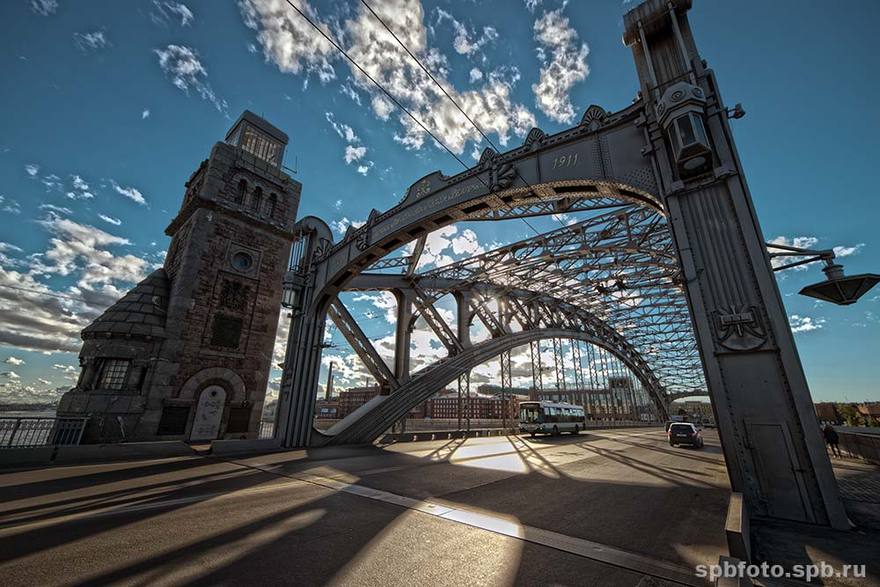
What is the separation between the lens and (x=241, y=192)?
1988 centimetres

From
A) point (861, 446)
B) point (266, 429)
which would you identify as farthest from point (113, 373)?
point (861, 446)

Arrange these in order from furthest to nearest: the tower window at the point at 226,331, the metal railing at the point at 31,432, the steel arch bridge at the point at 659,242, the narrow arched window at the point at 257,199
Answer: the narrow arched window at the point at 257,199 → the tower window at the point at 226,331 → the metal railing at the point at 31,432 → the steel arch bridge at the point at 659,242

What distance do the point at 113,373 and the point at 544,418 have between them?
2474 centimetres

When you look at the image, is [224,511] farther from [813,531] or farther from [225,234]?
[225,234]

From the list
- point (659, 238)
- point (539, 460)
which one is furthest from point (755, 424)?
point (659, 238)

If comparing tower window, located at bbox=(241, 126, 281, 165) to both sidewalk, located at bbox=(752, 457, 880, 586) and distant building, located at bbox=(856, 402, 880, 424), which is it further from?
distant building, located at bbox=(856, 402, 880, 424)

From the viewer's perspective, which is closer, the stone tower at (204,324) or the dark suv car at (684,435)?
the stone tower at (204,324)

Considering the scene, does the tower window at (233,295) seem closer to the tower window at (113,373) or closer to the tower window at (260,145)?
the tower window at (113,373)

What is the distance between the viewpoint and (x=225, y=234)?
18.5 m

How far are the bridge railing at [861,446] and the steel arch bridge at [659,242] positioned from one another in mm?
10848

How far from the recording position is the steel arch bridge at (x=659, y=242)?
532 centimetres

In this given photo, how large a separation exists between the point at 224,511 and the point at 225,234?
17.0 meters

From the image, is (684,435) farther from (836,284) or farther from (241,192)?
(241,192)

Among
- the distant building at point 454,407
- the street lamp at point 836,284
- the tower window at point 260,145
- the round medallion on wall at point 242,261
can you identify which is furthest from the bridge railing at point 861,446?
the distant building at point 454,407
